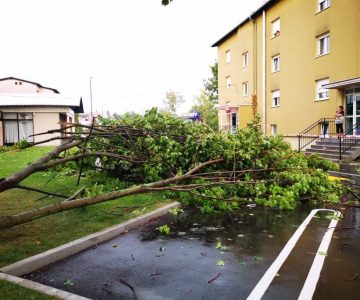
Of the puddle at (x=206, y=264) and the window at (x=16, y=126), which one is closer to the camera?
the puddle at (x=206, y=264)

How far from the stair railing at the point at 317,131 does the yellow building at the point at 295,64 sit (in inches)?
19.5

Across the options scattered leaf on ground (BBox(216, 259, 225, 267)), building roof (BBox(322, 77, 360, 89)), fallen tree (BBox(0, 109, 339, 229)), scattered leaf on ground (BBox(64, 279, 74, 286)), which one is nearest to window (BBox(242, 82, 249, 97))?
building roof (BBox(322, 77, 360, 89))

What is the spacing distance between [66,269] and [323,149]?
1688 cm

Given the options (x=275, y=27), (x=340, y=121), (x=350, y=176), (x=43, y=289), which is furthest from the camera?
(x=275, y=27)

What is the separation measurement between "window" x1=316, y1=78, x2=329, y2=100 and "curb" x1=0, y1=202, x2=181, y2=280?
18002mm

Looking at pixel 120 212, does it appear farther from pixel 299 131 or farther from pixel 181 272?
pixel 299 131

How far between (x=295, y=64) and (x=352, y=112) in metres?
6.23

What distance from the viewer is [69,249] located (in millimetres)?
5383

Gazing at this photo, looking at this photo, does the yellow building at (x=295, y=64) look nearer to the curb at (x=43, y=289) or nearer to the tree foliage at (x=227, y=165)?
the tree foliage at (x=227, y=165)

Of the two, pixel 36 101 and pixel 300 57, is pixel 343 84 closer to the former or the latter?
pixel 300 57

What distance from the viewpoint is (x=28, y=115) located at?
29.8 metres

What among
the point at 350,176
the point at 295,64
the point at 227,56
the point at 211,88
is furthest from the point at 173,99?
the point at 350,176

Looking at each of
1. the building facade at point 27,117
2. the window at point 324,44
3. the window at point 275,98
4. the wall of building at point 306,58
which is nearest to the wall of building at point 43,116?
the building facade at point 27,117

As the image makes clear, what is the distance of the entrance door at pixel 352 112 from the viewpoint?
64.5 ft
